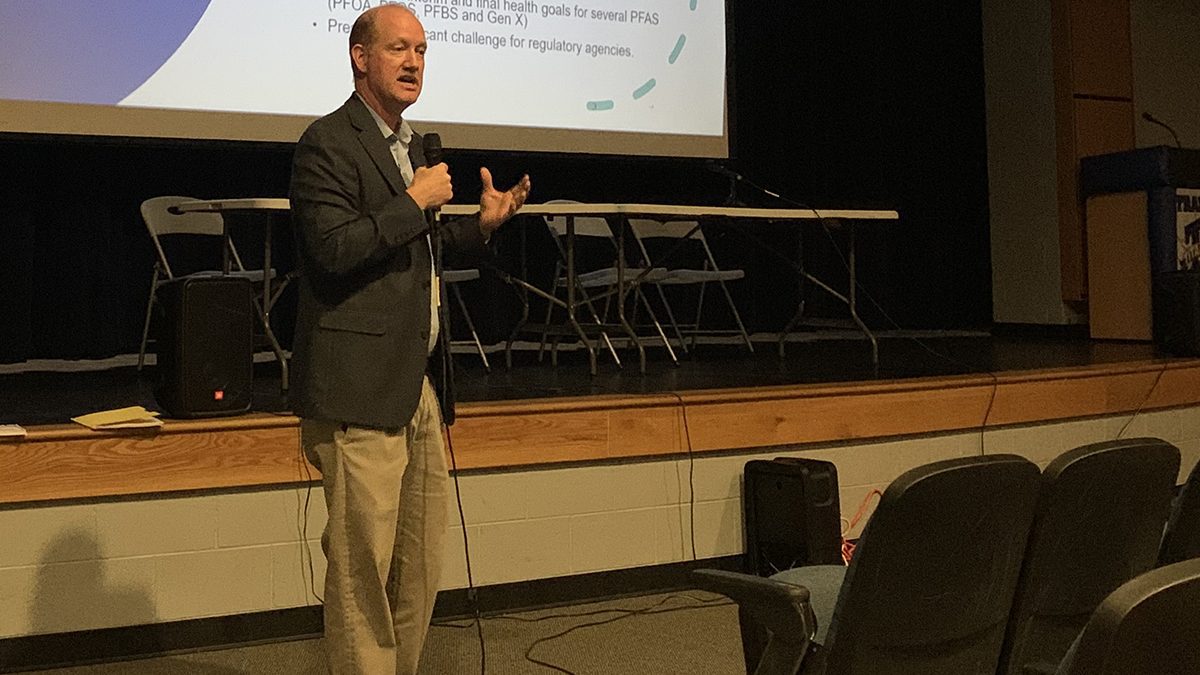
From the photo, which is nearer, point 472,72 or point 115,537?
point 115,537

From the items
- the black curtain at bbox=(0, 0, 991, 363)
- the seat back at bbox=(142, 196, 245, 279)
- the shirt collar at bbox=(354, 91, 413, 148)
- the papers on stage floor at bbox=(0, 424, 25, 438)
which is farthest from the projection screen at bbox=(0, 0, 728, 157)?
the shirt collar at bbox=(354, 91, 413, 148)

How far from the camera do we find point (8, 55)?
357 cm

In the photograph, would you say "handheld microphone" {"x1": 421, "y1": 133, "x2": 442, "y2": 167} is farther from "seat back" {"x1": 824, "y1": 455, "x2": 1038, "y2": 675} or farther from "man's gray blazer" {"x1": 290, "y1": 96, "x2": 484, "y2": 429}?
"seat back" {"x1": 824, "y1": 455, "x2": 1038, "y2": 675}

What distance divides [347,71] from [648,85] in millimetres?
1215

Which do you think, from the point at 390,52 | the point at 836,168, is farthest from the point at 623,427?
the point at 836,168

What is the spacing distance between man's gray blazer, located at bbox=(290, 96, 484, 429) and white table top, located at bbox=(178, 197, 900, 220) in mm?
1473

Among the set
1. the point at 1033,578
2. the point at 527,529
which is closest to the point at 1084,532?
the point at 1033,578

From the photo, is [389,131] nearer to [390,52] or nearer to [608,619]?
[390,52]

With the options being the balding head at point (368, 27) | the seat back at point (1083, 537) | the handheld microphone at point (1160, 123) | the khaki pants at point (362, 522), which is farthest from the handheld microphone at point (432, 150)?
the handheld microphone at point (1160, 123)

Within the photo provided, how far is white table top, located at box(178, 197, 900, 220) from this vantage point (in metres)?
3.52

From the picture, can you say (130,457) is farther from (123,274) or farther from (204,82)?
(123,274)

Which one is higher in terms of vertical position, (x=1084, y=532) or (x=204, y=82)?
(x=204, y=82)

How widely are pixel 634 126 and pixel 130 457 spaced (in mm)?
2514

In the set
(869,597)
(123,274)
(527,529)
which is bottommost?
(527,529)
